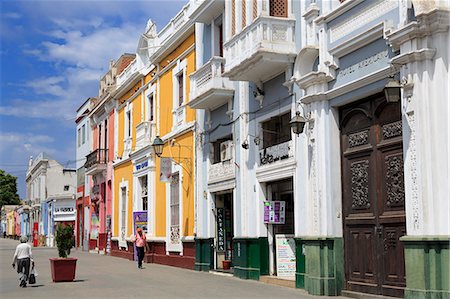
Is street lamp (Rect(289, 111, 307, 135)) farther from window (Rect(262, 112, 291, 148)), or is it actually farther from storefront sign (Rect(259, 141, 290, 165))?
window (Rect(262, 112, 291, 148))

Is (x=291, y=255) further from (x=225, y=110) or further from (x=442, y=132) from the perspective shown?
(x=442, y=132)

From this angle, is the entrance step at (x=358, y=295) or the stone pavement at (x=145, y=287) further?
the stone pavement at (x=145, y=287)

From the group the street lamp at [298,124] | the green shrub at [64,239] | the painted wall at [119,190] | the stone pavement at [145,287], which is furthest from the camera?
the painted wall at [119,190]

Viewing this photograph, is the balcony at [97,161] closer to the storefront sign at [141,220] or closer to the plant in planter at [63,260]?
the storefront sign at [141,220]

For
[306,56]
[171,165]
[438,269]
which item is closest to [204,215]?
[171,165]

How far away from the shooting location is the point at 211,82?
18250 mm

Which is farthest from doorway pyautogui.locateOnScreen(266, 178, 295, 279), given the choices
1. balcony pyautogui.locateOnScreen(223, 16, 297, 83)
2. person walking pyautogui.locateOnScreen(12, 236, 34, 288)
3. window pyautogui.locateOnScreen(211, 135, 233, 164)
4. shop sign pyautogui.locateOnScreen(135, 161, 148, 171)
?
shop sign pyautogui.locateOnScreen(135, 161, 148, 171)

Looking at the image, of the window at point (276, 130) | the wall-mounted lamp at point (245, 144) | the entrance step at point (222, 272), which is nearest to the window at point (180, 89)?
the wall-mounted lamp at point (245, 144)

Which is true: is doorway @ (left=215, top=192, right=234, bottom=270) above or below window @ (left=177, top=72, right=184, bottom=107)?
below

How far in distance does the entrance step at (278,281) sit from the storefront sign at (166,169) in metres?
7.23

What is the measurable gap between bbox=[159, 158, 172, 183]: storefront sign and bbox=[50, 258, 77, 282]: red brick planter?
6360mm

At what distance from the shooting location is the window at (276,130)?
15633 millimetres

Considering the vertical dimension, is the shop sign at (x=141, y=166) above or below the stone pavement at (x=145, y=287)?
above

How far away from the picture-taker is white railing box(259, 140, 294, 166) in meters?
15.0
